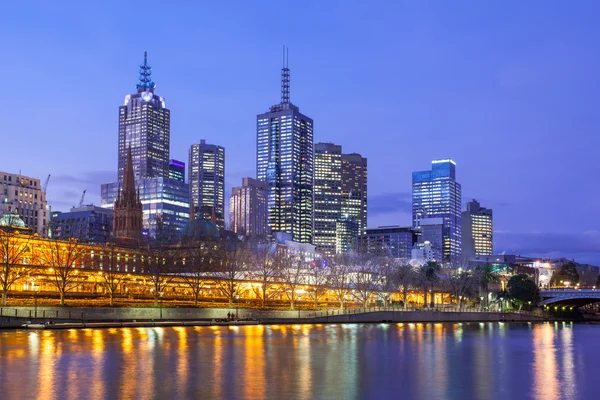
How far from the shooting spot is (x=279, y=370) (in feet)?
141

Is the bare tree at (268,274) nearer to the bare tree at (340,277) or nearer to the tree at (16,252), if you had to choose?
the bare tree at (340,277)

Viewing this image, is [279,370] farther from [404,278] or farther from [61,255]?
[404,278]

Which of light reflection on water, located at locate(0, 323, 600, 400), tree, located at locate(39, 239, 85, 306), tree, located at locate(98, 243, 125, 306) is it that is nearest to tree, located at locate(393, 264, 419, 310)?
tree, located at locate(98, 243, 125, 306)

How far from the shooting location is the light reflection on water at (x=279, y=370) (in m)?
34.4

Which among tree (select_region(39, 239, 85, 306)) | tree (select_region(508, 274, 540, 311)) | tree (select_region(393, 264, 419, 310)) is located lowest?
tree (select_region(508, 274, 540, 311))

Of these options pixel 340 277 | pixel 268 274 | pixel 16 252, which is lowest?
pixel 340 277

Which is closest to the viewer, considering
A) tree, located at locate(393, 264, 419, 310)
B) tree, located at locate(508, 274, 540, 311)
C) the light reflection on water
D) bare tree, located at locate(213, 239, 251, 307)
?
the light reflection on water

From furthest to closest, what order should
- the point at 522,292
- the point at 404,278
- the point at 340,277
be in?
1. the point at 522,292
2. the point at 340,277
3. the point at 404,278

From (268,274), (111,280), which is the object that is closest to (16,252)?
(111,280)

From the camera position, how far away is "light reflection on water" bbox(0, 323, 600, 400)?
3441 cm

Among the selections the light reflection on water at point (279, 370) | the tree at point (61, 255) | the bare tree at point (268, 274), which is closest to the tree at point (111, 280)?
the tree at point (61, 255)

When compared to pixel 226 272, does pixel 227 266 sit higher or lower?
higher

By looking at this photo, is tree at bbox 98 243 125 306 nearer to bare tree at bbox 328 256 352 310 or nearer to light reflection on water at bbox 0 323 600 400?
bare tree at bbox 328 256 352 310

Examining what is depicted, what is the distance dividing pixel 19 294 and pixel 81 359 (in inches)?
2991
